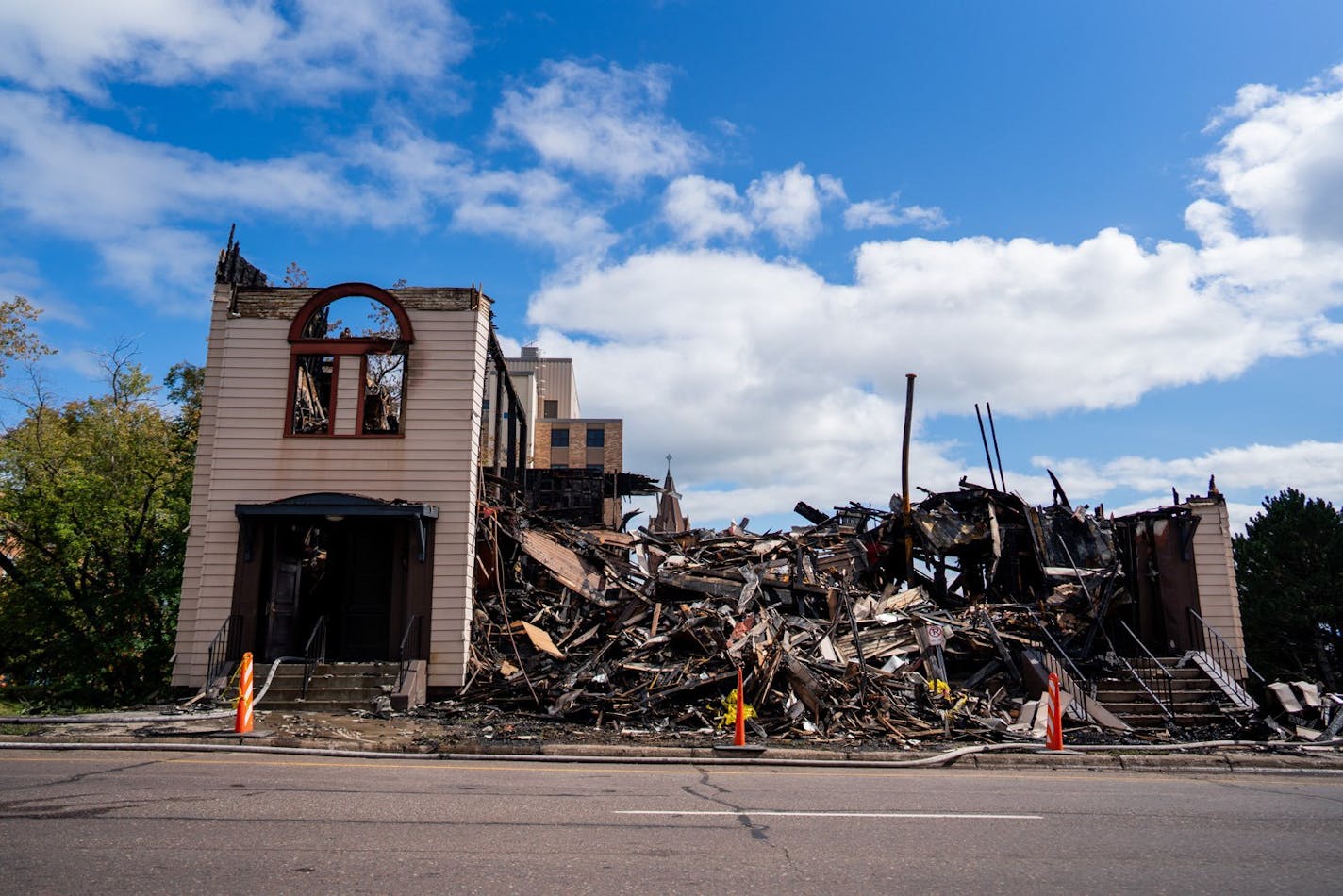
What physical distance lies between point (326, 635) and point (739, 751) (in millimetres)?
11253

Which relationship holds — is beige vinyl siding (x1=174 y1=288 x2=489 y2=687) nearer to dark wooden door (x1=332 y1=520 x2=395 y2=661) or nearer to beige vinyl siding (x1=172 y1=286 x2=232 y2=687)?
beige vinyl siding (x1=172 y1=286 x2=232 y2=687)

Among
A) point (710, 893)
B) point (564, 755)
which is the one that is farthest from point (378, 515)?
point (710, 893)

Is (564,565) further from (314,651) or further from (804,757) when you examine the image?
(804,757)

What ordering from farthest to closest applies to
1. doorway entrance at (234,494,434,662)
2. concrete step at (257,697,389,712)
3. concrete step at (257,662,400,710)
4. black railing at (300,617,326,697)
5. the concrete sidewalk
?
doorway entrance at (234,494,434,662)
black railing at (300,617,326,697)
concrete step at (257,662,400,710)
concrete step at (257,697,389,712)
the concrete sidewalk

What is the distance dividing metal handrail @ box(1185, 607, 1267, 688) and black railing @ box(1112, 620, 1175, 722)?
1.29 m

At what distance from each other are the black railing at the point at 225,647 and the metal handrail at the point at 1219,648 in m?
19.7

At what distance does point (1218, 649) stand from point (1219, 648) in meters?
0.03

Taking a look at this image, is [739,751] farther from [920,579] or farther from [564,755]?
[920,579]

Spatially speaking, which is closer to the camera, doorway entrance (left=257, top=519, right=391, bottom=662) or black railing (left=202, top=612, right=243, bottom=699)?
black railing (left=202, top=612, right=243, bottom=699)

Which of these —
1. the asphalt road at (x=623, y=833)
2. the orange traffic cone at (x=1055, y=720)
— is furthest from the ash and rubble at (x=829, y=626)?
the asphalt road at (x=623, y=833)

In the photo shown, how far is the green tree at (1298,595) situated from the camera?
42.7 meters

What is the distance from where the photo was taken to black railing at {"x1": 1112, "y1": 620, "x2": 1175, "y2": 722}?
18062 millimetres

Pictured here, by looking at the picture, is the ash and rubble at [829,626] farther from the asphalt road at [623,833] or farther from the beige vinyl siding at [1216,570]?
the asphalt road at [623,833]

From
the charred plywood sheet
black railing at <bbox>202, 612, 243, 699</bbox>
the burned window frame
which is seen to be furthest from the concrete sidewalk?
the charred plywood sheet
